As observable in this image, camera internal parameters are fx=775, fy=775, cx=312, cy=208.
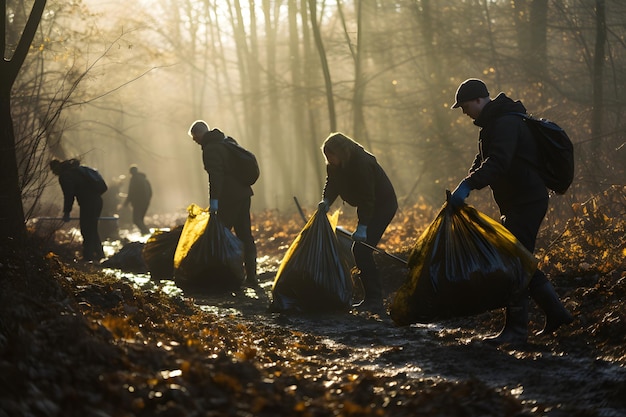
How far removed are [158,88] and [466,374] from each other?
48.4 m

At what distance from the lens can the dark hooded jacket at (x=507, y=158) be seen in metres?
5.55

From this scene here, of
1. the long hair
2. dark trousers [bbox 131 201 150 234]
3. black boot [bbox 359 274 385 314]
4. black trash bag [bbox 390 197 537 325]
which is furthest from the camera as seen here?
dark trousers [bbox 131 201 150 234]

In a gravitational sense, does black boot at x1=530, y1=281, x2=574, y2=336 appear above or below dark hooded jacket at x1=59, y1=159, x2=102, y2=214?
below

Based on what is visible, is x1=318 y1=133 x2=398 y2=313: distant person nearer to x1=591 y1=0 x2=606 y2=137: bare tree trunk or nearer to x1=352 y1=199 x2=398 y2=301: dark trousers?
x1=352 y1=199 x2=398 y2=301: dark trousers

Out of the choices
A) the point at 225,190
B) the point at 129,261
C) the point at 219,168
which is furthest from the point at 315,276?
the point at 129,261

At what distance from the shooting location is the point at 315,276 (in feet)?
24.9

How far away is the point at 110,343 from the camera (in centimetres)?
446

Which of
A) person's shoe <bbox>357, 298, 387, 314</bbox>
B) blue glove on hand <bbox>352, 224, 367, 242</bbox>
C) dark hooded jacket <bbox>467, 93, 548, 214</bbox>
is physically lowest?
person's shoe <bbox>357, 298, 387, 314</bbox>

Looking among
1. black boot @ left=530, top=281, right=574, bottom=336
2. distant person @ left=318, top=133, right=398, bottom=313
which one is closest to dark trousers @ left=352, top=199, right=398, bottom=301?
distant person @ left=318, top=133, right=398, bottom=313

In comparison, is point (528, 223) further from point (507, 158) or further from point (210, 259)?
point (210, 259)

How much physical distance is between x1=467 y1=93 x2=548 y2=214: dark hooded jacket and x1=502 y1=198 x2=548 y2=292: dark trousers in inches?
1.9

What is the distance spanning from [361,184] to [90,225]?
23.6ft

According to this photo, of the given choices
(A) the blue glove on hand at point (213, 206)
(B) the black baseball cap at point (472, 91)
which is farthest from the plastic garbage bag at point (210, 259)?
(B) the black baseball cap at point (472, 91)

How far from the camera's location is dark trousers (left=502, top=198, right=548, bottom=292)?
5711 mm
